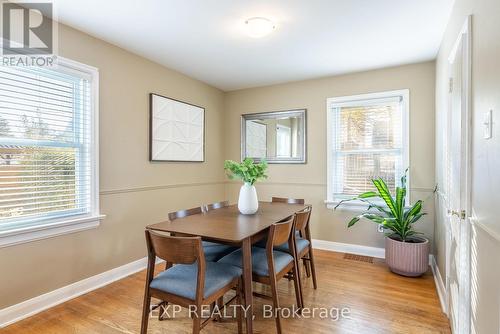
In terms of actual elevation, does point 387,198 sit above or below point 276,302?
above

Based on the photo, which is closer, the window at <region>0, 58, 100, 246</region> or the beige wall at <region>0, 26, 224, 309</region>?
the window at <region>0, 58, 100, 246</region>

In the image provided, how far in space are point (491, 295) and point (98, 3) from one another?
3.03 m

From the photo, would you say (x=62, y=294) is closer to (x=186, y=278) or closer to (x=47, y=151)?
(x=47, y=151)

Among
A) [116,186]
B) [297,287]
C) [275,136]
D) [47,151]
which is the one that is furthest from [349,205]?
[47,151]

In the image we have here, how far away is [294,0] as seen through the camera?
6.84ft

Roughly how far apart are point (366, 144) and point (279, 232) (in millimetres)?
2324

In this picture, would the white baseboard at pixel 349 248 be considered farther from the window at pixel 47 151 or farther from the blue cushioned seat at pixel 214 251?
the window at pixel 47 151

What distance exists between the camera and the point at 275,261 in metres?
2.08

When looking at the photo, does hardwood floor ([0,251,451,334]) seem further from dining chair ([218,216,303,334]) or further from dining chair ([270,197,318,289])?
dining chair ([218,216,303,334])

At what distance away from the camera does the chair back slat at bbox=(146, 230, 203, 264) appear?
60.6 inches

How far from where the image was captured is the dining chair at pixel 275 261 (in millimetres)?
1908

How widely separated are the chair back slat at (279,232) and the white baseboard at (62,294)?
193 cm

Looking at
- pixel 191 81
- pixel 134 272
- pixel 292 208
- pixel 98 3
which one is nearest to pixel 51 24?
pixel 98 3

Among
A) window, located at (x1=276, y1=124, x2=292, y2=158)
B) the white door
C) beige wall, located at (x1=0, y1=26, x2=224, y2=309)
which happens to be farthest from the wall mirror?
the white door
